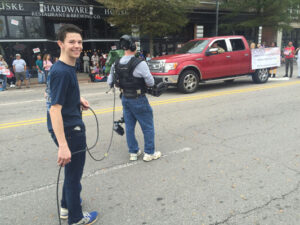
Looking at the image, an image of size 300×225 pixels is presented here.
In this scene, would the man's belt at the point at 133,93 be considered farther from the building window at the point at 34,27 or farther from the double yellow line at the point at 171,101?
the building window at the point at 34,27

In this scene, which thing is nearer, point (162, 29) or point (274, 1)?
point (162, 29)

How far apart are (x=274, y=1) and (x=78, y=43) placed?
2239 cm

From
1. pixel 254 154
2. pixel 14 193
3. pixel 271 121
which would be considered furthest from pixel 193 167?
pixel 271 121

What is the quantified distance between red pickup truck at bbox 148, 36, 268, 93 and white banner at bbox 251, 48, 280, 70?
0.31 m

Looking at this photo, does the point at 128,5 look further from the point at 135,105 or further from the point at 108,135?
the point at 135,105

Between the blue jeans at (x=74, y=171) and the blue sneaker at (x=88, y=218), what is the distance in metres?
0.04

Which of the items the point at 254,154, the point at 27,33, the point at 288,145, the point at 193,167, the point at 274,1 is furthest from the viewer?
the point at 274,1

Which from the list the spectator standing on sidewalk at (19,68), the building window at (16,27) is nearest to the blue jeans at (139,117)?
the spectator standing on sidewalk at (19,68)

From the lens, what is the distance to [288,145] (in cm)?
460

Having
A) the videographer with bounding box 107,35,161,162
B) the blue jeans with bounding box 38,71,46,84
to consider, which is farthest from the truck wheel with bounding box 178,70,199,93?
the blue jeans with bounding box 38,71,46,84

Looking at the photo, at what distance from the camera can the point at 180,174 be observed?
369cm

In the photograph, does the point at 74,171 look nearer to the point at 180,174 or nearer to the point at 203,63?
the point at 180,174

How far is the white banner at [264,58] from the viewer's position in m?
11.1

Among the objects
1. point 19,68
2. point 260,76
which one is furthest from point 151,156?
point 19,68
